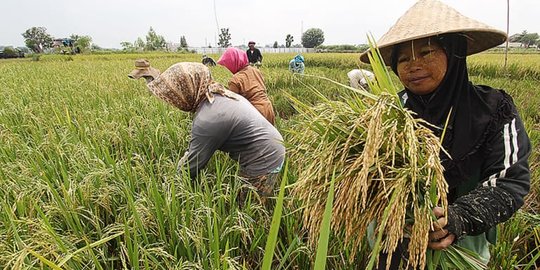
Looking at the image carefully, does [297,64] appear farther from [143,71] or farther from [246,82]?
[246,82]

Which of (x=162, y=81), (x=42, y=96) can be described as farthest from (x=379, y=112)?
(x=42, y=96)

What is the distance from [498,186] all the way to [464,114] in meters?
0.26

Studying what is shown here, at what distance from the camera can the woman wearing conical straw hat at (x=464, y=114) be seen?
0.84 m

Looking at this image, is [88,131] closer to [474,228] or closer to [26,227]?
[26,227]

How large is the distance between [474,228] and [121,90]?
18.1 ft

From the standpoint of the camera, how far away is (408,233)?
0.80 metres

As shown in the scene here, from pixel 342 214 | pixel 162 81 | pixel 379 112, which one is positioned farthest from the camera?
pixel 162 81

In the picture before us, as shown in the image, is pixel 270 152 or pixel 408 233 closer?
pixel 408 233

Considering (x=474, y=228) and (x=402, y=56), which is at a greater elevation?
(x=402, y=56)

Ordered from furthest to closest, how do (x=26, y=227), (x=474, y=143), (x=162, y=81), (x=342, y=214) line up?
1. (x=162, y=81)
2. (x=26, y=227)
3. (x=474, y=143)
4. (x=342, y=214)

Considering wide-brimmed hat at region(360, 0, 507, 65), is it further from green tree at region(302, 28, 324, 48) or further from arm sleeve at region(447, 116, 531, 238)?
green tree at region(302, 28, 324, 48)

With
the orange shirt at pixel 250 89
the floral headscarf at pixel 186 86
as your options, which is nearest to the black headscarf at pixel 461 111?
the floral headscarf at pixel 186 86

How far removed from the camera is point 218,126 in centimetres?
188

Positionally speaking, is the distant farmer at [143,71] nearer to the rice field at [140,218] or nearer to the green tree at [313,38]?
the rice field at [140,218]
